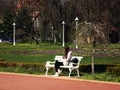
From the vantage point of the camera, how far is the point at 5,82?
14.4 meters

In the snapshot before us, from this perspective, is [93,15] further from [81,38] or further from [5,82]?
[5,82]

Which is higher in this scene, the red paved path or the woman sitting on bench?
the woman sitting on bench

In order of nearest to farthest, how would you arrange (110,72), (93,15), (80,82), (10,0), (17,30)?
1. (80,82)
2. (110,72)
3. (93,15)
4. (17,30)
5. (10,0)

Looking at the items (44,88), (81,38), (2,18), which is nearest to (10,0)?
(2,18)

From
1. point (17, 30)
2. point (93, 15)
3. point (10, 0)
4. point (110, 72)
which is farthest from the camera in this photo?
point (10, 0)

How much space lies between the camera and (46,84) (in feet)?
45.4

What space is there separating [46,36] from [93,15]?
42.2 feet

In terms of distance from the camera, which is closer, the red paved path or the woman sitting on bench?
the red paved path

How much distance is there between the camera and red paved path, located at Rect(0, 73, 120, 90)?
1300cm

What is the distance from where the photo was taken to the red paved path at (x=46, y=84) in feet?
42.7

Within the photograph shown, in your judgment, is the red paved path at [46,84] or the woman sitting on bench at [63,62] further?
the woman sitting on bench at [63,62]

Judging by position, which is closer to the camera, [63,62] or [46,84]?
[46,84]

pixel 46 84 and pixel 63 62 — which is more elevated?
pixel 63 62

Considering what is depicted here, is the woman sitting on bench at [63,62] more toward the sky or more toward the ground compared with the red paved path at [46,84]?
more toward the sky
